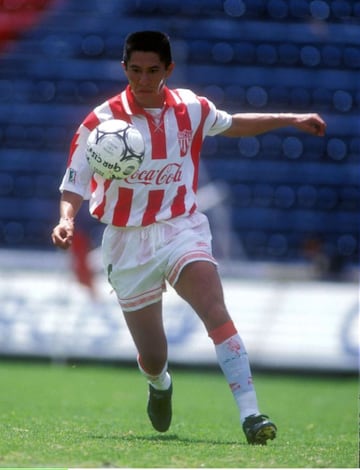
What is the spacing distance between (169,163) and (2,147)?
1045 cm

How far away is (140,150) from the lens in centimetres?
576

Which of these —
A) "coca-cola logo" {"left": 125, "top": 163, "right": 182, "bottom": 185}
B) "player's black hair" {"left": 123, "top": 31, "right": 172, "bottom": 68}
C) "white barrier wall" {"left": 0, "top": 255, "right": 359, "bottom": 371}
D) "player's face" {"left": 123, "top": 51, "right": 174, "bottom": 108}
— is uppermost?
"player's black hair" {"left": 123, "top": 31, "right": 172, "bottom": 68}

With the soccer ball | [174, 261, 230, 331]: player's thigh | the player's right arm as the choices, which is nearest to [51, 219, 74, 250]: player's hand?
the player's right arm

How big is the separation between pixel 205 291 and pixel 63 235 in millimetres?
768

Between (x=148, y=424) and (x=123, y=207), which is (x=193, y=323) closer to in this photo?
(x=148, y=424)

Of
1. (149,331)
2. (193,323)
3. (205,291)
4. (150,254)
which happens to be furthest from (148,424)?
(193,323)

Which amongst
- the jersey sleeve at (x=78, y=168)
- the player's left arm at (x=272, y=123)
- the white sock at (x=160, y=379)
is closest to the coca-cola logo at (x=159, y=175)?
the jersey sleeve at (x=78, y=168)

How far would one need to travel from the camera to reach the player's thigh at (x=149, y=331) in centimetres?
611

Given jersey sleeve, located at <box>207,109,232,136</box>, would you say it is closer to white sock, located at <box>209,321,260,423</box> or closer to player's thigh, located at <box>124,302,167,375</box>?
player's thigh, located at <box>124,302,167,375</box>

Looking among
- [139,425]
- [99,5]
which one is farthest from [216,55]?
[139,425]

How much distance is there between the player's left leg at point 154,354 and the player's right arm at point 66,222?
0.68 meters

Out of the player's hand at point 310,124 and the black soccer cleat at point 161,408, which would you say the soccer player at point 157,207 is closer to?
the player's hand at point 310,124

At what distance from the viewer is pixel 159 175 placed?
596 centimetres

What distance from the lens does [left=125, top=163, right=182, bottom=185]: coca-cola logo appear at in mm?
5926
